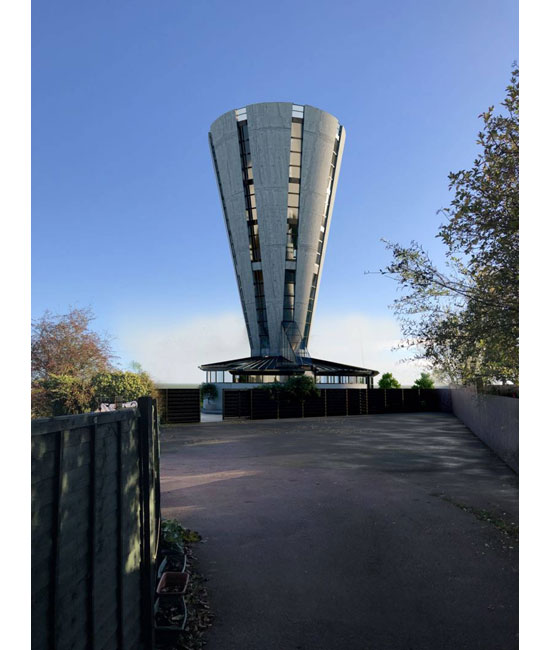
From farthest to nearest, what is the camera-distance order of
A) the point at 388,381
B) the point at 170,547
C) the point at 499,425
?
1. the point at 388,381
2. the point at 499,425
3. the point at 170,547

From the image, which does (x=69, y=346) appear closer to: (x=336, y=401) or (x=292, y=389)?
(x=292, y=389)

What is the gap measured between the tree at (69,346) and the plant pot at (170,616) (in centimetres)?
1804

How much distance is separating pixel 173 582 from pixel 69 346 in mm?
20553

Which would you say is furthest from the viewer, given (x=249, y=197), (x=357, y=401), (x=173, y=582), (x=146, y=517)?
(x=249, y=197)

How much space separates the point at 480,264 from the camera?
7.91m

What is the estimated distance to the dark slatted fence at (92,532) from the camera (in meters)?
2.39

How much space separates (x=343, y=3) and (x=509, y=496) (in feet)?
35.4

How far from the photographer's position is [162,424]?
24.7 m

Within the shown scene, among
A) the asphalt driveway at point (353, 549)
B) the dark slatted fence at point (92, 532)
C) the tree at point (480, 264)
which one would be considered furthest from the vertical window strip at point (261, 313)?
the dark slatted fence at point (92, 532)

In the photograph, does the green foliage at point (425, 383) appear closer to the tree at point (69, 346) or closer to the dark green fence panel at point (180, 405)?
the dark green fence panel at point (180, 405)

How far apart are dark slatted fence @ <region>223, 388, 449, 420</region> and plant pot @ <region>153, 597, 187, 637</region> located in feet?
79.3

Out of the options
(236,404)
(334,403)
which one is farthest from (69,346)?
(334,403)

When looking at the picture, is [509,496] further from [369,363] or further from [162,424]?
[369,363]
